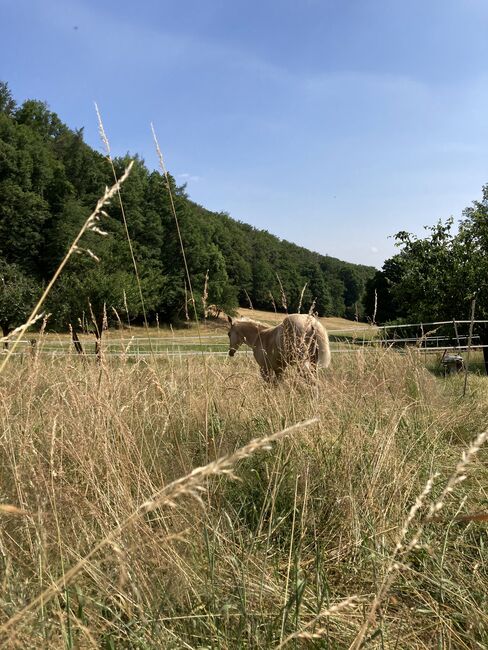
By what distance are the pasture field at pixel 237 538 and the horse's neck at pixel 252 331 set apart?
3.33 metres

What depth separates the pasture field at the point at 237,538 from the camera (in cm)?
133

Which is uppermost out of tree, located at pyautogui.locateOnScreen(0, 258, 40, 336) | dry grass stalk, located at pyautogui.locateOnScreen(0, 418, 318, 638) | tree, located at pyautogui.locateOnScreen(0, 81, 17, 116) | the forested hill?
tree, located at pyautogui.locateOnScreen(0, 81, 17, 116)

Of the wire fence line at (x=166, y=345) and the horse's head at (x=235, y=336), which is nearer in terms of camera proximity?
the wire fence line at (x=166, y=345)

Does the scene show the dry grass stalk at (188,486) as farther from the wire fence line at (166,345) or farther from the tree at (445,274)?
the tree at (445,274)

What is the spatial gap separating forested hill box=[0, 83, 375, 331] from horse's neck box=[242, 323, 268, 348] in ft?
65.4

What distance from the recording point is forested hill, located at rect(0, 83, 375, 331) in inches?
1131

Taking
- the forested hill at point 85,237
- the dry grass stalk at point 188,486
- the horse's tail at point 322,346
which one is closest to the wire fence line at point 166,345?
the horse's tail at point 322,346

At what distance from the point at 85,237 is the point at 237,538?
1597 inches

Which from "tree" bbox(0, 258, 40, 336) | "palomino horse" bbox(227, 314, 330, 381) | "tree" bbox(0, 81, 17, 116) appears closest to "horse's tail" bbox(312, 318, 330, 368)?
"palomino horse" bbox(227, 314, 330, 381)

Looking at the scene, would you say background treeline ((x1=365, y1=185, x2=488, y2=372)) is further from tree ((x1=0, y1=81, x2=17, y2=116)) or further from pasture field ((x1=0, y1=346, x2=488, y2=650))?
tree ((x1=0, y1=81, x2=17, y2=116))

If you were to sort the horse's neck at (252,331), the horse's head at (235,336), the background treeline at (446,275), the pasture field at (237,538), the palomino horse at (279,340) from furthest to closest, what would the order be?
the background treeline at (446,275) < the horse's head at (235,336) < the horse's neck at (252,331) < the palomino horse at (279,340) < the pasture field at (237,538)

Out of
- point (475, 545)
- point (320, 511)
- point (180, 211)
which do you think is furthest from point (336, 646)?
point (180, 211)

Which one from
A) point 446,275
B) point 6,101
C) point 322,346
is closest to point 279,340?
point 322,346

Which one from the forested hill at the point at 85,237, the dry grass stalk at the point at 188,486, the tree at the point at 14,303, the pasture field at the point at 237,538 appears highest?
the forested hill at the point at 85,237
